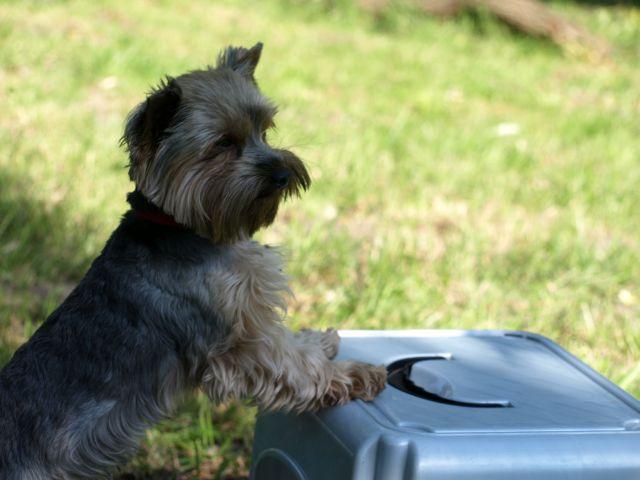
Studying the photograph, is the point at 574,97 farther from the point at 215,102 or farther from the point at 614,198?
the point at 215,102

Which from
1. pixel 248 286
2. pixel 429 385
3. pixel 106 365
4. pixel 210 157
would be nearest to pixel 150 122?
pixel 210 157

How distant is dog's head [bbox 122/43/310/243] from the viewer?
2.56 metres

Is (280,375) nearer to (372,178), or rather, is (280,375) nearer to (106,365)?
(106,365)

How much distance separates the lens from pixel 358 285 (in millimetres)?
4484

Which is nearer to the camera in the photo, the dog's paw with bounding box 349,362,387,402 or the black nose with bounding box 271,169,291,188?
the dog's paw with bounding box 349,362,387,402

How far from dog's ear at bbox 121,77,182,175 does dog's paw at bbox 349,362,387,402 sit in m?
0.82

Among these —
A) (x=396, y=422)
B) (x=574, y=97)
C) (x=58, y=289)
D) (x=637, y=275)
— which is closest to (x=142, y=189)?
(x=396, y=422)

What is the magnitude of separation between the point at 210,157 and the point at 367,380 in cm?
75

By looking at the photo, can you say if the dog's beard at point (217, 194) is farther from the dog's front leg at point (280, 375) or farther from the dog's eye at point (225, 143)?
the dog's front leg at point (280, 375)

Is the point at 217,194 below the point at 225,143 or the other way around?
below

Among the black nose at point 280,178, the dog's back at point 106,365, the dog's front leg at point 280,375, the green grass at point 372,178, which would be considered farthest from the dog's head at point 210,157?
the green grass at point 372,178

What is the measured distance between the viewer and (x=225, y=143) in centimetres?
267

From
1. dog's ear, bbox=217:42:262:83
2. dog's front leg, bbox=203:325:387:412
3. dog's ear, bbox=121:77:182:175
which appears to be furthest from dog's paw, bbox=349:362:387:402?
dog's ear, bbox=217:42:262:83

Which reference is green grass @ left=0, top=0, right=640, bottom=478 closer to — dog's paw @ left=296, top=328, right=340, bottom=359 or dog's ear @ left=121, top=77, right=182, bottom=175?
dog's paw @ left=296, top=328, right=340, bottom=359
